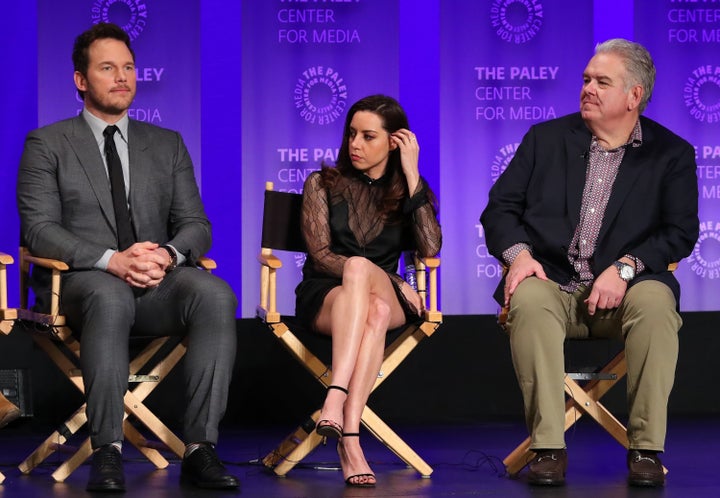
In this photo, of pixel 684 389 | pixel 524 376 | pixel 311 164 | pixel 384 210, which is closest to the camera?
pixel 524 376

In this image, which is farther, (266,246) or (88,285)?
(266,246)

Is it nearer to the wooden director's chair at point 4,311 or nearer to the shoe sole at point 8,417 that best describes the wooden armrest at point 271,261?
the wooden director's chair at point 4,311

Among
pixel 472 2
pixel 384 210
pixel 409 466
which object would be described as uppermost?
pixel 472 2

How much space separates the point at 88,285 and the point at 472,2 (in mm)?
3269

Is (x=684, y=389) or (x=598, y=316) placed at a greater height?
(x=598, y=316)

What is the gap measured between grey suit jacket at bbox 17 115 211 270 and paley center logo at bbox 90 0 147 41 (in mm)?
1890

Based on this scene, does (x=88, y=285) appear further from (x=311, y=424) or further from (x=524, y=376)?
(x=524, y=376)

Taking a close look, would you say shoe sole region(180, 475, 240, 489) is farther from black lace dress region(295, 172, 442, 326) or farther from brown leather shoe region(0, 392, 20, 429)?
black lace dress region(295, 172, 442, 326)

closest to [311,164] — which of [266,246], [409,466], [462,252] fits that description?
[462,252]

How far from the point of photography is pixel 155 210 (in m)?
4.29

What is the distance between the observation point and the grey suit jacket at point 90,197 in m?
4.06

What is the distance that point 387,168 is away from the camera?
4.46 meters

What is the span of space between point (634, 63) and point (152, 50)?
2.87 meters

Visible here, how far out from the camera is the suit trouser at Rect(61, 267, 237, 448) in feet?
12.2
